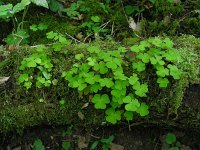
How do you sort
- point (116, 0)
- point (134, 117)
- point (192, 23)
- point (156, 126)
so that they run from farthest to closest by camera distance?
point (116, 0) → point (192, 23) → point (156, 126) → point (134, 117)

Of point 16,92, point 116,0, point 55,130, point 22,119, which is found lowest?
point 55,130

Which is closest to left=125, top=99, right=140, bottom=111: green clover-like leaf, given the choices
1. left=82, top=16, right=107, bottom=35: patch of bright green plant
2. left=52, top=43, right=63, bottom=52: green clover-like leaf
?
left=52, top=43, right=63, bottom=52: green clover-like leaf

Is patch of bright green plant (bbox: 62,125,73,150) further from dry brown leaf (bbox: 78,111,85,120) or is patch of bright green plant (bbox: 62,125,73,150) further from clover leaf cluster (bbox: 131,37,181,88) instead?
clover leaf cluster (bbox: 131,37,181,88)

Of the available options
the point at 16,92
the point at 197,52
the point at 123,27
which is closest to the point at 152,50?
the point at 197,52

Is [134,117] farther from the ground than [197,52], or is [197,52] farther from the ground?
[197,52]

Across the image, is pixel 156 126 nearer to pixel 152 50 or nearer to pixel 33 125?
pixel 152 50

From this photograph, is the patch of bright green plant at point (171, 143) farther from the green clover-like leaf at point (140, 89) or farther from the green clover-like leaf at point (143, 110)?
the green clover-like leaf at point (140, 89)
